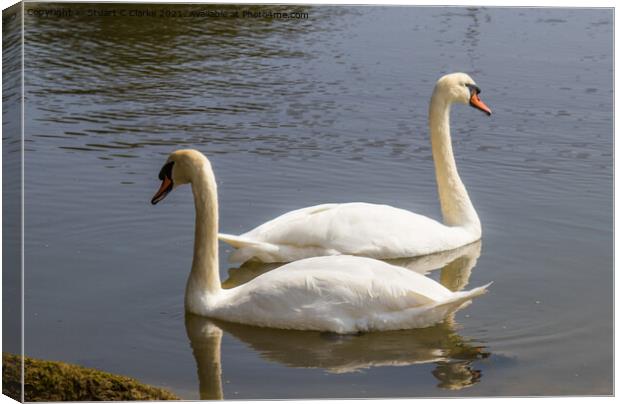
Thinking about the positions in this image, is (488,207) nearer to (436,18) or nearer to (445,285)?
(445,285)

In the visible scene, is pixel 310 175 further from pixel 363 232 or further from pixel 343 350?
pixel 343 350

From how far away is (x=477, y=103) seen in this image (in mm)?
11984

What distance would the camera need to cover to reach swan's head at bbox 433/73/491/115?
1196 cm

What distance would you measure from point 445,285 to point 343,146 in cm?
116

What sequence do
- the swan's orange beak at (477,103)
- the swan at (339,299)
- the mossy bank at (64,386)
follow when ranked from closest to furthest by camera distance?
the mossy bank at (64,386)
the swan at (339,299)
the swan's orange beak at (477,103)

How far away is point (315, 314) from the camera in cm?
998

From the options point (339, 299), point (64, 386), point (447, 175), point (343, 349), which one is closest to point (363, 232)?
point (447, 175)

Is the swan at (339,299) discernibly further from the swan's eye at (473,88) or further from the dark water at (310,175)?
the swan's eye at (473,88)

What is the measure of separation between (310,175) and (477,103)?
1.27m

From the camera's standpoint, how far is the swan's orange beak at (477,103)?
12.0 m

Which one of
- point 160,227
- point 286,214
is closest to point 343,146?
point 286,214

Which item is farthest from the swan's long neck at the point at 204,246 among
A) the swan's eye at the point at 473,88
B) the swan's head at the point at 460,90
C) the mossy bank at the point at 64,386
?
the swan's eye at the point at 473,88

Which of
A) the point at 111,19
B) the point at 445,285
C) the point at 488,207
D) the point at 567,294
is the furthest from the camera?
the point at 488,207

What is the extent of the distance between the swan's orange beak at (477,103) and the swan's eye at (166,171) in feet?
8.40
